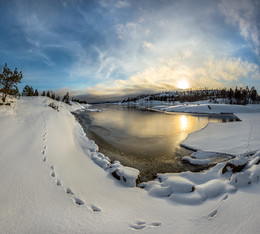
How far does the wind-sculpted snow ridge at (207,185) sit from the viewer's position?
497 centimetres

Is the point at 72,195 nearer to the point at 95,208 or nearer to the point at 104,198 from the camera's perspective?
the point at 95,208

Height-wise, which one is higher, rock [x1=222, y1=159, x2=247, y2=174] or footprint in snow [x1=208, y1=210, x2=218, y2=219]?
rock [x1=222, y1=159, x2=247, y2=174]

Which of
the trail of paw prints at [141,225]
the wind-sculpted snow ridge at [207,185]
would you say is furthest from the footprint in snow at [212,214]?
the trail of paw prints at [141,225]

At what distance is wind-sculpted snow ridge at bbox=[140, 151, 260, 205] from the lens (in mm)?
4969

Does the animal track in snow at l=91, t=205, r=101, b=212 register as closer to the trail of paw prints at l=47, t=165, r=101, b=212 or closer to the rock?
the trail of paw prints at l=47, t=165, r=101, b=212

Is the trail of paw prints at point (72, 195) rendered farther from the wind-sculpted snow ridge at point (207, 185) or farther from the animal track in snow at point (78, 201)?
the wind-sculpted snow ridge at point (207, 185)

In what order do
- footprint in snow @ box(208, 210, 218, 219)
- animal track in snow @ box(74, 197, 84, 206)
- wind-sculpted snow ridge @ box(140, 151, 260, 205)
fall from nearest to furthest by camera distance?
footprint in snow @ box(208, 210, 218, 219) → animal track in snow @ box(74, 197, 84, 206) → wind-sculpted snow ridge @ box(140, 151, 260, 205)

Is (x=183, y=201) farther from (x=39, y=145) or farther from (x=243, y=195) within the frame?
(x=39, y=145)

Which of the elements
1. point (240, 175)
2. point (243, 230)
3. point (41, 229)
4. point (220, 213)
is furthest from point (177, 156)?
point (41, 229)

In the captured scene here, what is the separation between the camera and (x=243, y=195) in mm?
4250

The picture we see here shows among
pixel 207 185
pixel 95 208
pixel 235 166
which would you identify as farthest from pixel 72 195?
pixel 235 166

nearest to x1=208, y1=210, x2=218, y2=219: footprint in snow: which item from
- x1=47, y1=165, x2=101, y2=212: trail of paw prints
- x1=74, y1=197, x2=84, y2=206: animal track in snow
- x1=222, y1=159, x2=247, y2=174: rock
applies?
x1=47, y1=165, x2=101, y2=212: trail of paw prints

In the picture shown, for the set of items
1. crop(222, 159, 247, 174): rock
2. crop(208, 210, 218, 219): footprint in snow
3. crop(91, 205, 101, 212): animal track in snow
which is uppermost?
crop(222, 159, 247, 174): rock

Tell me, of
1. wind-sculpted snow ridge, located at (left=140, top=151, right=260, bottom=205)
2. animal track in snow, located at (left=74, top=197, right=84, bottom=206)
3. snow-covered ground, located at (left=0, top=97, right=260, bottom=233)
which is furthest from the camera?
wind-sculpted snow ridge, located at (left=140, top=151, right=260, bottom=205)
